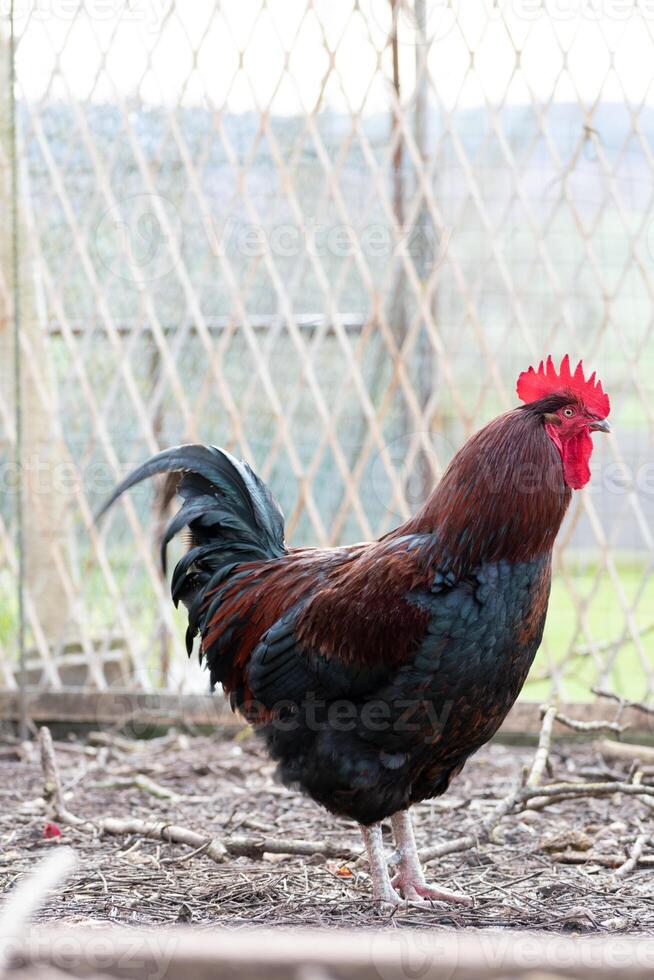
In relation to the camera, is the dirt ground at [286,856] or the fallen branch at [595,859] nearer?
the dirt ground at [286,856]

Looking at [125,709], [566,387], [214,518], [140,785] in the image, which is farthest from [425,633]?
[125,709]

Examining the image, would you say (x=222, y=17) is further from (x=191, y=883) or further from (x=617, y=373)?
(x=191, y=883)

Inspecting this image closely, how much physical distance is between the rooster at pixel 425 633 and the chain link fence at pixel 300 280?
5.07ft

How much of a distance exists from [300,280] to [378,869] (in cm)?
242

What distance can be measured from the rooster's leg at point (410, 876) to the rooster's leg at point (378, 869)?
1.3 inches

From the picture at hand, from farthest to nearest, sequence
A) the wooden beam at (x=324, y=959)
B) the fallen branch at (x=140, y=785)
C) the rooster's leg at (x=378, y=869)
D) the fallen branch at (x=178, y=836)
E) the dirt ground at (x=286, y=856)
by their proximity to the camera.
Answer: the fallen branch at (x=140, y=785) < the fallen branch at (x=178, y=836) < the rooster's leg at (x=378, y=869) < the dirt ground at (x=286, y=856) < the wooden beam at (x=324, y=959)

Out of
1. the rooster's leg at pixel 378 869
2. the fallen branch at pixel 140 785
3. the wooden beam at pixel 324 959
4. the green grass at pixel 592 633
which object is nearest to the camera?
the wooden beam at pixel 324 959

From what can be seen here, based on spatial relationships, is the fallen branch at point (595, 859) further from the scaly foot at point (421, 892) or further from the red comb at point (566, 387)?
the red comb at point (566, 387)

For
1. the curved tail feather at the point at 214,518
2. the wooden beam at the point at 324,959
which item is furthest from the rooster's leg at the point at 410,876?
the wooden beam at the point at 324,959

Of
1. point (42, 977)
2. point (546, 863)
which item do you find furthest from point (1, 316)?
point (42, 977)

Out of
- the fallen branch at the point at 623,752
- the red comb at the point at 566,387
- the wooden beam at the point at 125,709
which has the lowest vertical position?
the fallen branch at the point at 623,752

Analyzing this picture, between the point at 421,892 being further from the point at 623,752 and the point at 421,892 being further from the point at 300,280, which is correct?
the point at 300,280

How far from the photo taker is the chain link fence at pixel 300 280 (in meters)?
3.53

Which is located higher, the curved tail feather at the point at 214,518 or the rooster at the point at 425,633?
the curved tail feather at the point at 214,518
